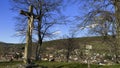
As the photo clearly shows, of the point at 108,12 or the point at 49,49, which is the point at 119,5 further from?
the point at 49,49

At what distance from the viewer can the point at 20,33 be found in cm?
4328

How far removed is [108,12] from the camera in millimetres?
23359

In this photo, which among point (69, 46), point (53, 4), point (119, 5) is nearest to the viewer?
point (119, 5)

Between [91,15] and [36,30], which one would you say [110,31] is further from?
[36,30]

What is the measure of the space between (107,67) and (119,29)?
3.49 m

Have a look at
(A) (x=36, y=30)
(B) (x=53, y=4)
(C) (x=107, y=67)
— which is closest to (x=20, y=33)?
(A) (x=36, y=30)

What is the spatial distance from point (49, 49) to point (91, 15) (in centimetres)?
6145

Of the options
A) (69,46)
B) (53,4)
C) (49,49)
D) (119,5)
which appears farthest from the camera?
(49,49)

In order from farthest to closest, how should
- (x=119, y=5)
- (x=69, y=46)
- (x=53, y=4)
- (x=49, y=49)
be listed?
(x=49, y=49), (x=69, y=46), (x=53, y=4), (x=119, y=5)

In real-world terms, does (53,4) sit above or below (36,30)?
above

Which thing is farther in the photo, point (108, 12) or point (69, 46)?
point (69, 46)

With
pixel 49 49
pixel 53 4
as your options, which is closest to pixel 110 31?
pixel 53 4

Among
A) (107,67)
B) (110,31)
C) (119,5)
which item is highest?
(119,5)

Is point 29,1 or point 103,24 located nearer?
point 103,24
